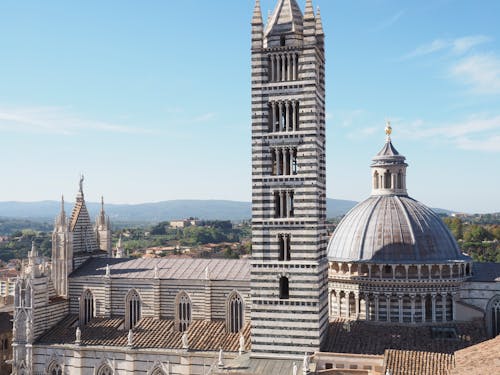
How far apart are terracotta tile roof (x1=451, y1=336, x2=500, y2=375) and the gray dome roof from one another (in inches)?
350

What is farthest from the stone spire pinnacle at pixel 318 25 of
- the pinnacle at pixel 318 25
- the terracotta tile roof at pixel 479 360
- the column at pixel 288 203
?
the terracotta tile roof at pixel 479 360

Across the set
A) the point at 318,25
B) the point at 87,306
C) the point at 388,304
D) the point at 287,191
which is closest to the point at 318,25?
the point at 318,25

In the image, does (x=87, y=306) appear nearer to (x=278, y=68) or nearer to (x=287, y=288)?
(x=287, y=288)

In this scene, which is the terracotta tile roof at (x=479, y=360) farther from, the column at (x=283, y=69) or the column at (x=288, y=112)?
the column at (x=283, y=69)

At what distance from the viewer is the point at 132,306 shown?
45.3 m

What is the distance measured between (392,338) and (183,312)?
15.5 meters

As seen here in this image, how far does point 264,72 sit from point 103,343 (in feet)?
73.7

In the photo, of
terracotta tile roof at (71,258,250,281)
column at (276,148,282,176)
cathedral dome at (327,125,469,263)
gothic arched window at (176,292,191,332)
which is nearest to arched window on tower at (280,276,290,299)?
terracotta tile roof at (71,258,250,281)

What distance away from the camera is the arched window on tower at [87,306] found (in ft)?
154

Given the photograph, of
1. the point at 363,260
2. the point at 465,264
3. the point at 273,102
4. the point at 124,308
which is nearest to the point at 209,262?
the point at 124,308

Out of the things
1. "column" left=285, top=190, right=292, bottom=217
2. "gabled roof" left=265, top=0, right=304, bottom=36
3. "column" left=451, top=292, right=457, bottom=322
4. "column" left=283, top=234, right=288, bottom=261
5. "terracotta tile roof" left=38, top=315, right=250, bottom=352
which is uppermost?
"gabled roof" left=265, top=0, right=304, bottom=36

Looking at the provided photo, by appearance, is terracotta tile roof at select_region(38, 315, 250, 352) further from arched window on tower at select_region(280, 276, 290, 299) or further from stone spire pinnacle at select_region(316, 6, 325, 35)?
stone spire pinnacle at select_region(316, 6, 325, 35)

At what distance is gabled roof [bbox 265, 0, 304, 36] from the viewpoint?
36875 mm

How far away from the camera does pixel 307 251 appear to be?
3575 centimetres
